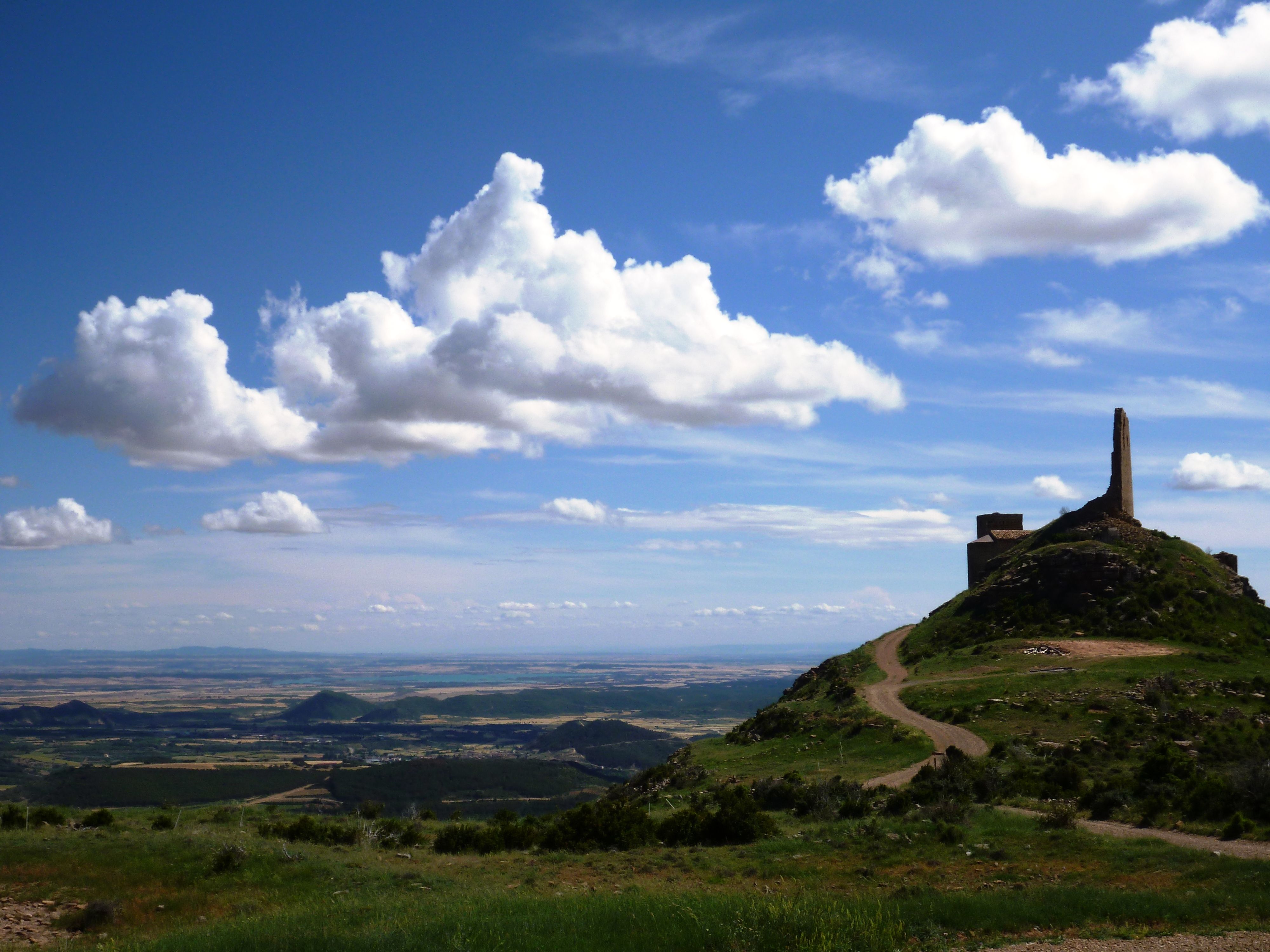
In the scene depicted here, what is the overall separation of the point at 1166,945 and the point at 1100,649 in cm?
4973

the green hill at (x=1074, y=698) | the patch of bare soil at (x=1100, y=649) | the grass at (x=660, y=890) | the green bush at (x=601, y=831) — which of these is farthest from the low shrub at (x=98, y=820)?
the patch of bare soil at (x=1100, y=649)

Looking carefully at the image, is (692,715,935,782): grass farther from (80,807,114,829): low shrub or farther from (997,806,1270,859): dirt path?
(80,807,114,829): low shrub

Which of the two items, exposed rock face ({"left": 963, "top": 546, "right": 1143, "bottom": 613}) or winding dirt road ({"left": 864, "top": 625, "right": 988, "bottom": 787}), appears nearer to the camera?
winding dirt road ({"left": 864, "top": 625, "right": 988, "bottom": 787})

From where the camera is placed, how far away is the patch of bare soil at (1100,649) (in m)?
56.4

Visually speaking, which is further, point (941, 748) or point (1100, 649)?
point (1100, 649)

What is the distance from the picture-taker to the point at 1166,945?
13.8 metres

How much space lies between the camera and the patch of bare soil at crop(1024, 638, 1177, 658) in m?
56.4

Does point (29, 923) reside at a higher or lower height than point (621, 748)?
higher

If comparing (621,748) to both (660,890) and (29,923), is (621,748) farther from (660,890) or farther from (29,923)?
(29,923)

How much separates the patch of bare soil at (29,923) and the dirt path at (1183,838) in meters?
26.0

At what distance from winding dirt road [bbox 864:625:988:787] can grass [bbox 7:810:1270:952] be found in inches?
398

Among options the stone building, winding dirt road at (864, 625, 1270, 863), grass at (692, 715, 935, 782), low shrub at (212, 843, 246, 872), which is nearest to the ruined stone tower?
the stone building

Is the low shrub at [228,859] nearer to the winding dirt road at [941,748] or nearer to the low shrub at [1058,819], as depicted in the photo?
the winding dirt road at [941,748]

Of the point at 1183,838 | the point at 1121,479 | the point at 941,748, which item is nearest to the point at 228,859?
the point at 1183,838
